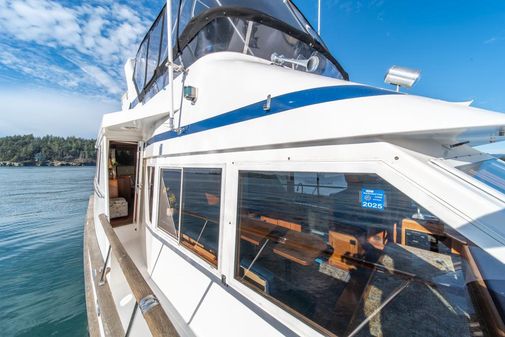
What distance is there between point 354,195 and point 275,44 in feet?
5.78

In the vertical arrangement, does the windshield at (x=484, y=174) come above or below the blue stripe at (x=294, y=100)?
below

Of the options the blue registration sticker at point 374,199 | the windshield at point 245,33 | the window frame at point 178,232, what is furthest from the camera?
the windshield at point 245,33

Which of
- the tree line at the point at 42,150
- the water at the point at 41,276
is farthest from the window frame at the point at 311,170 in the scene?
the tree line at the point at 42,150

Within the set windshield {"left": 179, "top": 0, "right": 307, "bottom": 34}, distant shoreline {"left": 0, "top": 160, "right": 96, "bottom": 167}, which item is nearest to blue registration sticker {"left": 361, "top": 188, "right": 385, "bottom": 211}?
windshield {"left": 179, "top": 0, "right": 307, "bottom": 34}

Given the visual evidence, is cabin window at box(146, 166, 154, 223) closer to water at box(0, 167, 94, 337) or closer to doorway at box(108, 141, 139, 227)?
doorway at box(108, 141, 139, 227)

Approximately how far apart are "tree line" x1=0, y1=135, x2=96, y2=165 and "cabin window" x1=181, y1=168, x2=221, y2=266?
238ft

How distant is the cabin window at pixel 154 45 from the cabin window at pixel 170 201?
204cm

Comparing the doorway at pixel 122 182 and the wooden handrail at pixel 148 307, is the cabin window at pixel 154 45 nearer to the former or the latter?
the doorway at pixel 122 182

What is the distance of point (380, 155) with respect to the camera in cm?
106

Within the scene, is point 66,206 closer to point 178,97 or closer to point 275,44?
point 178,97

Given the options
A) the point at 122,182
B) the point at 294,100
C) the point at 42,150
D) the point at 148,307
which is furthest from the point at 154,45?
the point at 42,150

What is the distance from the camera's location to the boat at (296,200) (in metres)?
1.02

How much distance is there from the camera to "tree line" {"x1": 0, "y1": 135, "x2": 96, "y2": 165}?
2431 inches

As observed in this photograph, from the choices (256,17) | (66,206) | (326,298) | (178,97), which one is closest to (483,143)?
(326,298)
